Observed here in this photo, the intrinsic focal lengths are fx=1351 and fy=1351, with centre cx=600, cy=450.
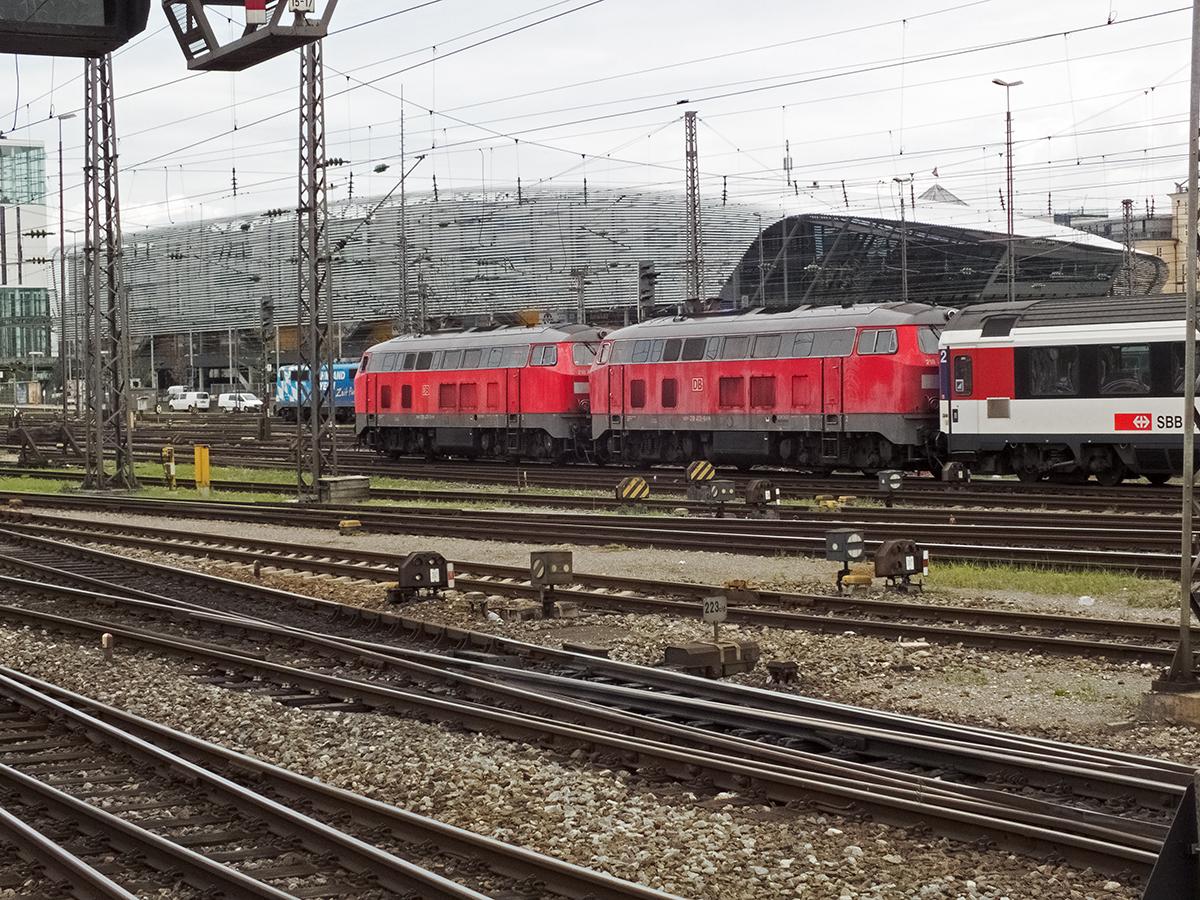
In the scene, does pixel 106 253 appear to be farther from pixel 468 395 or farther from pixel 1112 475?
pixel 1112 475

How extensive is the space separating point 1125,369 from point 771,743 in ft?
62.3

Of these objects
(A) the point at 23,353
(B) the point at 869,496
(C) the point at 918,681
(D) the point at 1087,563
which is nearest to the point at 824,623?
(C) the point at 918,681

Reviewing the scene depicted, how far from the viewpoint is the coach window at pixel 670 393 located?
3403cm

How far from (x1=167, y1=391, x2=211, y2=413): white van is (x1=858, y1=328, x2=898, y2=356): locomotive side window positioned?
226ft

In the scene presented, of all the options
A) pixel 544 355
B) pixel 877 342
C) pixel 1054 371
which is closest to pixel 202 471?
pixel 544 355

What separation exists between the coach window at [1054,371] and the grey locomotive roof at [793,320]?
124 inches

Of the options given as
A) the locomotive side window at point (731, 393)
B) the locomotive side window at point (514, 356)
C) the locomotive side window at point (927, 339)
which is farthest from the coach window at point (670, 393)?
the locomotive side window at point (927, 339)

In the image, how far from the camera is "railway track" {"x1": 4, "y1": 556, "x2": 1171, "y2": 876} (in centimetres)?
729

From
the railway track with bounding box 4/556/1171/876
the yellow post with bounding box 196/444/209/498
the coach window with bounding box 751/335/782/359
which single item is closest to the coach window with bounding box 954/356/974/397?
the coach window with bounding box 751/335/782/359

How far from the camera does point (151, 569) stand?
19.7 meters

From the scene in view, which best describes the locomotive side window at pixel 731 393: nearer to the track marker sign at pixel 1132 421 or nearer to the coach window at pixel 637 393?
the coach window at pixel 637 393

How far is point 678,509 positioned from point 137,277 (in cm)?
10409

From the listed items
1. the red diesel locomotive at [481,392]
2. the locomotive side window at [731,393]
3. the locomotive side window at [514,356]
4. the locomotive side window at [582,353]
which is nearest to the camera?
the locomotive side window at [731,393]

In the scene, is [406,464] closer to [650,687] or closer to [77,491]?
[77,491]
